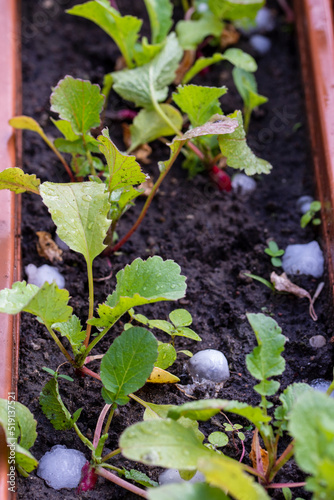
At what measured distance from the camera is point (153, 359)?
0.86 meters

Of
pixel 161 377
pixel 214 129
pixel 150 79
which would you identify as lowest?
pixel 161 377

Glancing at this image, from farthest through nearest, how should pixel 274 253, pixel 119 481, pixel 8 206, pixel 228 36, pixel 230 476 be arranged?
Answer: 1. pixel 228 36
2. pixel 274 253
3. pixel 8 206
4. pixel 119 481
5. pixel 230 476

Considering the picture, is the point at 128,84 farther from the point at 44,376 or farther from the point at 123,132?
the point at 44,376

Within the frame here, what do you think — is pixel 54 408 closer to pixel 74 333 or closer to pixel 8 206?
pixel 74 333

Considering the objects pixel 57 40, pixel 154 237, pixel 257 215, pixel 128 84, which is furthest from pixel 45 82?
pixel 257 215

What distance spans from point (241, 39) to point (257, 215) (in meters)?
0.75

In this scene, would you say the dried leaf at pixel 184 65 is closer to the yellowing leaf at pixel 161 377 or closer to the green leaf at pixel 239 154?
the green leaf at pixel 239 154

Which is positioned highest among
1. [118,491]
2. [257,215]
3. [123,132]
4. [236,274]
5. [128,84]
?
[128,84]

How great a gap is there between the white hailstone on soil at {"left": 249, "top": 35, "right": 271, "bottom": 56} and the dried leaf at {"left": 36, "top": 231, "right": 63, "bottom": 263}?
1.01 metres

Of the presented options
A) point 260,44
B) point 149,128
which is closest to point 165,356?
point 149,128

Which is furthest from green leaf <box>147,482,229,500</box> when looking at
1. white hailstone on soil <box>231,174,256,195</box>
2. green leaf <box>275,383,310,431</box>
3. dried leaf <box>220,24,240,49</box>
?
dried leaf <box>220,24,240,49</box>

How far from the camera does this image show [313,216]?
1285 mm

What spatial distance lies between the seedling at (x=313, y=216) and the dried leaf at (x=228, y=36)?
0.72 metres

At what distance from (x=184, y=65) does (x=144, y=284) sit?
0.91m
